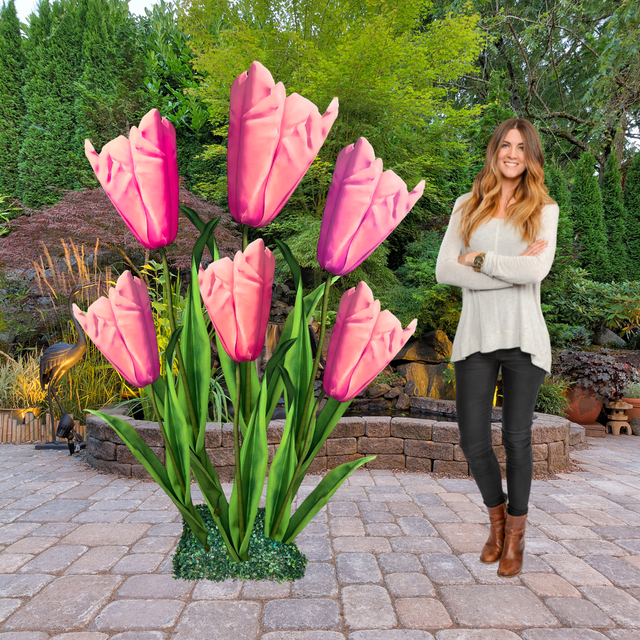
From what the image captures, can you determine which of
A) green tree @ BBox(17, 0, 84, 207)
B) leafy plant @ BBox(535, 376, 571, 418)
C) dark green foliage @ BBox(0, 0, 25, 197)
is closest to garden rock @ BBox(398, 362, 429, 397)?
leafy plant @ BBox(535, 376, 571, 418)

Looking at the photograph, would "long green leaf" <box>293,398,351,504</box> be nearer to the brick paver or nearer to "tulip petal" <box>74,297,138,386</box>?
the brick paver

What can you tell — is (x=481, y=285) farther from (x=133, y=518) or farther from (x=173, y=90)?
(x=173, y=90)

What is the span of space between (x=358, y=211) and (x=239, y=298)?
1.30ft

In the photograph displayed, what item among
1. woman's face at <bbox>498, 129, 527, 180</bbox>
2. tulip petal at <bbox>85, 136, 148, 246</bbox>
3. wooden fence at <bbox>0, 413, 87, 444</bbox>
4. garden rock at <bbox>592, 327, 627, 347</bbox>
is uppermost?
woman's face at <bbox>498, 129, 527, 180</bbox>

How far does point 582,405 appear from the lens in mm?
5238

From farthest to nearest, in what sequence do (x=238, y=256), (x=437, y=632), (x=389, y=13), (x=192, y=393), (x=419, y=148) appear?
(x=419, y=148) < (x=389, y=13) < (x=192, y=393) < (x=437, y=632) < (x=238, y=256)

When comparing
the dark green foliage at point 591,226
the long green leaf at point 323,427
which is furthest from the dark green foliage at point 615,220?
the long green leaf at point 323,427

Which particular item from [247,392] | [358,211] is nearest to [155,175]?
[358,211]

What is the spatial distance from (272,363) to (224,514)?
1.83 ft

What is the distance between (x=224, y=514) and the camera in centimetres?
163

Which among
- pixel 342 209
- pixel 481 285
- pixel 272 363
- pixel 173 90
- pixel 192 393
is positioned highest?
pixel 173 90

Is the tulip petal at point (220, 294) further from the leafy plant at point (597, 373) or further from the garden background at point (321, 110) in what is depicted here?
the leafy plant at point (597, 373)

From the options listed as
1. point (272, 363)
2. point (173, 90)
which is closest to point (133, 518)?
point (272, 363)

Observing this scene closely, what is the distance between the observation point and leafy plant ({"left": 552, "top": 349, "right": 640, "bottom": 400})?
505cm
